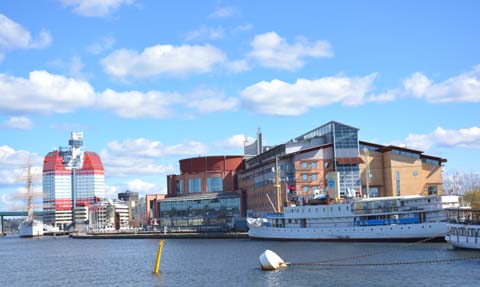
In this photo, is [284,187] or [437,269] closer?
[437,269]

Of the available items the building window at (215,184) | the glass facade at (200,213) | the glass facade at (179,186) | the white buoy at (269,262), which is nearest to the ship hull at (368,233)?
the white buoy at (269,262)

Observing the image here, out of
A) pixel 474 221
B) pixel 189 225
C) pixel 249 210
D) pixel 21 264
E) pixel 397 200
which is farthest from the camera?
pixel 189 225

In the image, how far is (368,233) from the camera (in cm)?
8131

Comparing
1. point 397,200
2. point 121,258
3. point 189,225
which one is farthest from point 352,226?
point 189,225

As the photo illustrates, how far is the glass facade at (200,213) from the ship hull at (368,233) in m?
47.0

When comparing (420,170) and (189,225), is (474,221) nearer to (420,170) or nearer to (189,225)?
(420,170)

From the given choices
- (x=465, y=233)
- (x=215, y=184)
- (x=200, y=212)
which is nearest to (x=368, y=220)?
(x=465, y=233)

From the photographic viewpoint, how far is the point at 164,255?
77.2m

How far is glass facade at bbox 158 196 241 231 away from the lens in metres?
147

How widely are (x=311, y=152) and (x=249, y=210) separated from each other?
31.3 meters

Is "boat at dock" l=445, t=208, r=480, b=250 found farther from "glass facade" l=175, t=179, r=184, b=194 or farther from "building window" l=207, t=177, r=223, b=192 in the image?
"glass facade" l=175, t=179, r=184, b=194

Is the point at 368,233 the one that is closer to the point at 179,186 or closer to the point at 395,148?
the point at 395,148

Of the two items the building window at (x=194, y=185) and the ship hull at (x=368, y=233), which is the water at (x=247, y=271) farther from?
the building window at (x=194, y=185)

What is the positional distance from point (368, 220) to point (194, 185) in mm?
83998
